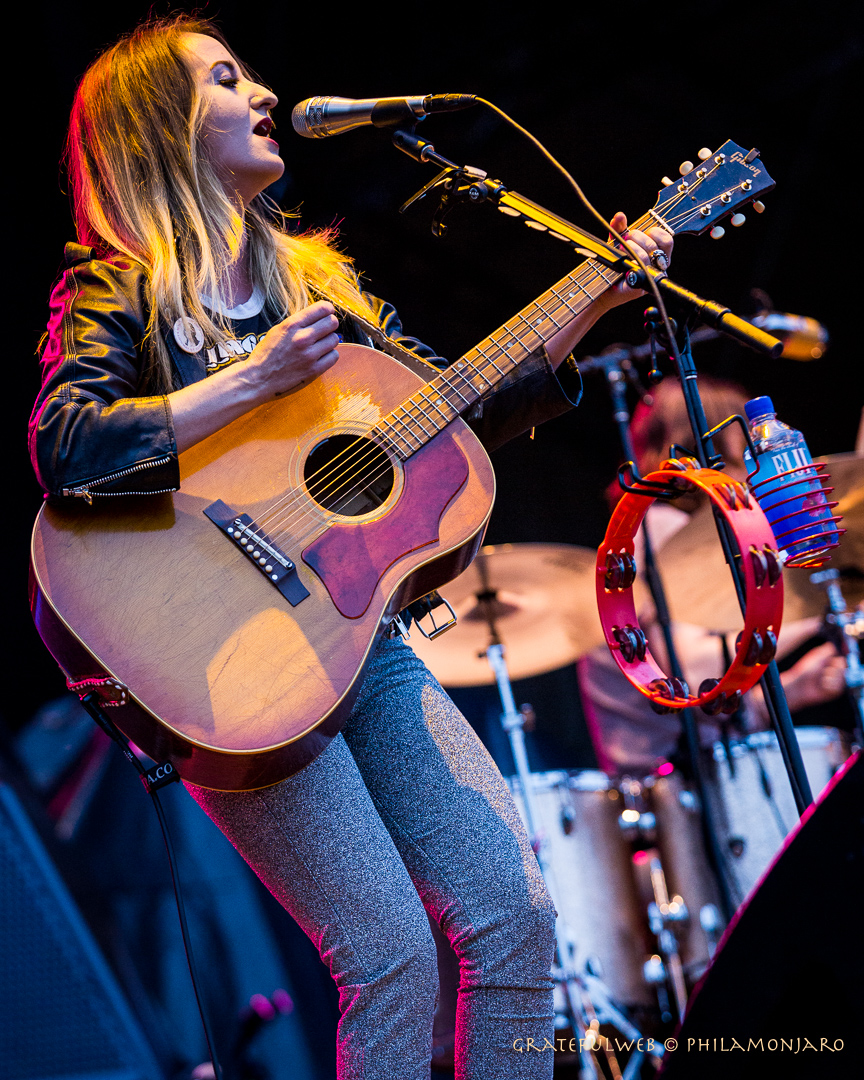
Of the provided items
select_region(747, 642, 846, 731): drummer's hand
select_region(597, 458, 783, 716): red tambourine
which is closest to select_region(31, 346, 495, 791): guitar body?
select_region(597, 458, 783, 716): red tambourine

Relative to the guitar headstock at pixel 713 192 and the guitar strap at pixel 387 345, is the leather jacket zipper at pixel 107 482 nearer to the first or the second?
the guitar strap at pixel 387 345

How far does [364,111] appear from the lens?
1997 mm

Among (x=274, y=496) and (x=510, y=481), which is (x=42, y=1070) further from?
(x=510, y=481)

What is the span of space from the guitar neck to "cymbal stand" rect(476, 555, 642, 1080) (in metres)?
1.75

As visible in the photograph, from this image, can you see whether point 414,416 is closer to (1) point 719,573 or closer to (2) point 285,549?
(2) point 285,549

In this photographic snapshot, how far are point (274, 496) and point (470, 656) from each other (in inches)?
102

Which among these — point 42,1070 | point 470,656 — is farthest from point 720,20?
point 42,1070

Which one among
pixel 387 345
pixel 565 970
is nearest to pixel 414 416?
pixel 387 345

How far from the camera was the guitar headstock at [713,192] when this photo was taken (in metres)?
2.11

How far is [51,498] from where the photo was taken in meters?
1.73

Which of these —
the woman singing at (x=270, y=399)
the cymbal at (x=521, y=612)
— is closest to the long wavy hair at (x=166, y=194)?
the woman singing at (x=270, y=399)

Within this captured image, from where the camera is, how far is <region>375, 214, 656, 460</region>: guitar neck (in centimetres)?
199

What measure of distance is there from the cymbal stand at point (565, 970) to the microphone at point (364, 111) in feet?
6.80

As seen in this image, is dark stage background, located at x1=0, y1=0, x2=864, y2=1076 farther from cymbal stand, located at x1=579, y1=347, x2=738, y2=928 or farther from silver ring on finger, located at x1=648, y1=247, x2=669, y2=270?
silver ring on finger, located at x1=648, y1=247, x2=669, y2=270
